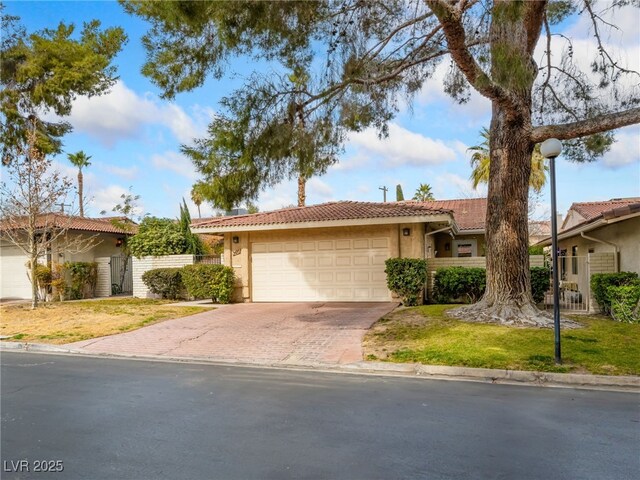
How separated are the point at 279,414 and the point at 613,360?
5711 mm

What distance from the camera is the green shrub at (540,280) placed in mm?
13445

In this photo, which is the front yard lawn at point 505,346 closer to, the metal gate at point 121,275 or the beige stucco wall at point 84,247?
the beige stucco wall at point 84,247

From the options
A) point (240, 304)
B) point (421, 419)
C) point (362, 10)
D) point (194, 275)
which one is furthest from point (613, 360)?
point (194, 275)

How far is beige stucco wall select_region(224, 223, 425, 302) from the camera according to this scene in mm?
14766

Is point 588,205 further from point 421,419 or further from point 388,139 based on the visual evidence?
point 421,419

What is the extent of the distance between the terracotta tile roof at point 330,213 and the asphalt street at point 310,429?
8261mm

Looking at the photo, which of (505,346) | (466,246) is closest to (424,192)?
(466,246)

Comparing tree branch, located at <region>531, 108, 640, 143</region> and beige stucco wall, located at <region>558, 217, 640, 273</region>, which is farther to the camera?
beige stucco wall, located at <region>558, 217, 640, 273</region>

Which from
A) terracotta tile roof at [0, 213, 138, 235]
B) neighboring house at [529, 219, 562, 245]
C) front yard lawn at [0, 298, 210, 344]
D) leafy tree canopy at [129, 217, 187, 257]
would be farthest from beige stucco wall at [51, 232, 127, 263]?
neighboring house at [529, 219, 562, 245]

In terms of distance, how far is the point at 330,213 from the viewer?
15773mm

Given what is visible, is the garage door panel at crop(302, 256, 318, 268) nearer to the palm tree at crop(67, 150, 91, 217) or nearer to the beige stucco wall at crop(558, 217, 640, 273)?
the beige stucco wall at crop(558, 217, 640, 273)

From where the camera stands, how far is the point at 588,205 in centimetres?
2039

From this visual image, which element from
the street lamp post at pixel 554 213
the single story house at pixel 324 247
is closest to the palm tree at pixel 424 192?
the single story house at pixel 324 247

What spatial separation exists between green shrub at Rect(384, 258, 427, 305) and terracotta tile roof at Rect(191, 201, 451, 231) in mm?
1537
